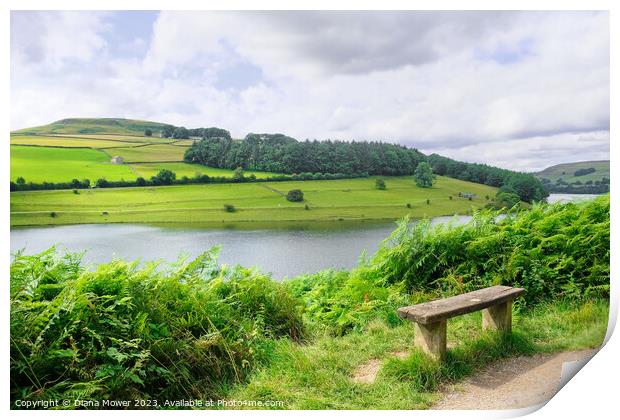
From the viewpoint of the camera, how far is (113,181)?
4922 mm

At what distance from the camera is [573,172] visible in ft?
17.2

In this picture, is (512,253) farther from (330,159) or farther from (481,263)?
(330,159)

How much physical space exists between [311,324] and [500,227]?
8.02 ft

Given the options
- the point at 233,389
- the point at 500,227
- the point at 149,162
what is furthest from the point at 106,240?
the point at 500,227

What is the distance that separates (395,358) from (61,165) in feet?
11.7

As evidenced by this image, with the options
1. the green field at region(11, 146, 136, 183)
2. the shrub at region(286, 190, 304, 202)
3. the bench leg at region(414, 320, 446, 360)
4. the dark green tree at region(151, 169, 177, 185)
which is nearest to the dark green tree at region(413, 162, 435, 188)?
the shrub at region(286, 190, 304, 202)

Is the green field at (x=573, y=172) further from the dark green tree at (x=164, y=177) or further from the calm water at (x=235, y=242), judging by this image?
the dark green tree at (x=164, y=177)

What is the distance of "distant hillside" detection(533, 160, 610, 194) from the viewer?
504 centimetres

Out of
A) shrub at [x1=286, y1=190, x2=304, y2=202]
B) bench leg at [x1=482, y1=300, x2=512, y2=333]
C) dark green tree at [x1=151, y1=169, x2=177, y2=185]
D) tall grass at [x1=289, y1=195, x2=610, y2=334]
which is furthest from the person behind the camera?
shrub at [x1=286, y1=190, x2=304, y2=202]

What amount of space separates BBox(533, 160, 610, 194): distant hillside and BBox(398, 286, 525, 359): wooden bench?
160cm

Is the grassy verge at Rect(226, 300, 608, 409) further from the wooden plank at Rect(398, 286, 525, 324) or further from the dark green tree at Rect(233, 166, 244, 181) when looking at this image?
the dark green tree at Rect(233, 166, 244, 181)

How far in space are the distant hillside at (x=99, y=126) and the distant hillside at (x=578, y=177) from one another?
419cm

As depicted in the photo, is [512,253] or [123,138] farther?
[512,253]

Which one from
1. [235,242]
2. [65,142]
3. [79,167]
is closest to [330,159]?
[235,242]
